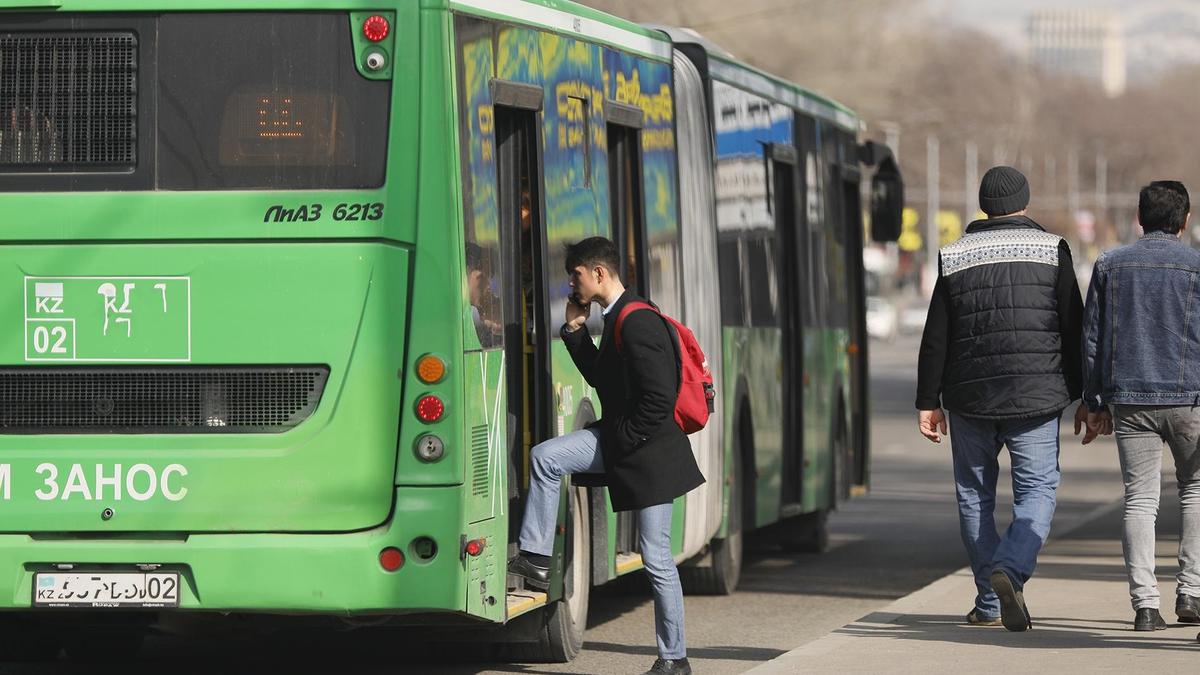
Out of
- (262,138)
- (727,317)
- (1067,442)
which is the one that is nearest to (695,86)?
(727,317)

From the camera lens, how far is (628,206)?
11398 millimetres

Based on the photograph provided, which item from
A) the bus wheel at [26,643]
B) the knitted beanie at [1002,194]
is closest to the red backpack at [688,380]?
the knitted beanie at [1002,194]

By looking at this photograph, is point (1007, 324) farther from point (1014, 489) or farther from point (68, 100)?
point (68, 100)

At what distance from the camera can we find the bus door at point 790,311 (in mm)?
15281

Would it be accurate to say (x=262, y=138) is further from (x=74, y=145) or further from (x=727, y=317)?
(x=727, y=317)

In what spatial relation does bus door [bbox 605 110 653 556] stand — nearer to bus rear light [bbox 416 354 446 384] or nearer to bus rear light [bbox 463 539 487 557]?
bus rear light [bbox 463 539 487 557]

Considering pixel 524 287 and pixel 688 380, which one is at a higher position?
pixel 524 287

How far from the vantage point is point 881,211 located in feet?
57.7

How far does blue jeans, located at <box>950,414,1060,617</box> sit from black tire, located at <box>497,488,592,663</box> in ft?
5.30

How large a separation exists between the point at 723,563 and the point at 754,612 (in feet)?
2.77

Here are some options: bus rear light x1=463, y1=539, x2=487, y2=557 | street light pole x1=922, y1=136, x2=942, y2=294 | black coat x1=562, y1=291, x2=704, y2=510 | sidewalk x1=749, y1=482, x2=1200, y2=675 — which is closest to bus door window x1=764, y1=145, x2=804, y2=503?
sidewalk x1=749, y1=482, x2=1200, y2=675

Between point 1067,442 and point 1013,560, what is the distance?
2265cm

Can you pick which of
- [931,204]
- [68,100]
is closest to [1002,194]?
[68,100]

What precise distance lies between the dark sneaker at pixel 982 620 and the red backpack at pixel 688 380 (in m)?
2.11
